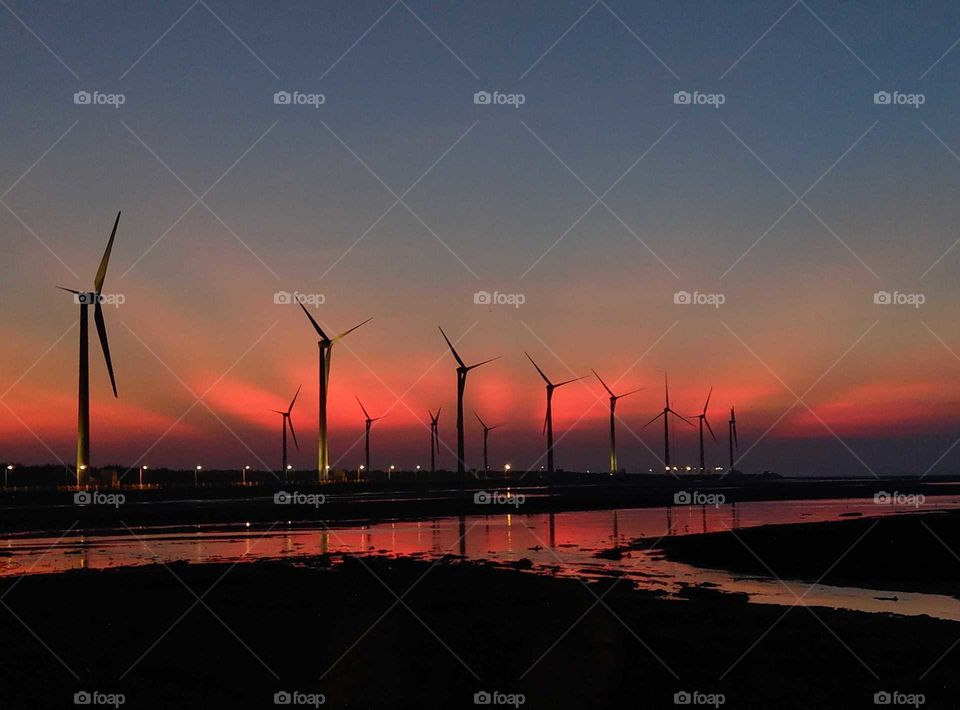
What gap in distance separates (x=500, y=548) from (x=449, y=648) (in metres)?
24.1

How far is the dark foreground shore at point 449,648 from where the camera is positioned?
15.5 m

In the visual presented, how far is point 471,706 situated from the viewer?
48.4 feet

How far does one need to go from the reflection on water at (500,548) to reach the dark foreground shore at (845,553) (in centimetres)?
191

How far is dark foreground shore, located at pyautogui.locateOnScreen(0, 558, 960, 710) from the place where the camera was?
15.5 metres

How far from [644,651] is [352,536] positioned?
114ft

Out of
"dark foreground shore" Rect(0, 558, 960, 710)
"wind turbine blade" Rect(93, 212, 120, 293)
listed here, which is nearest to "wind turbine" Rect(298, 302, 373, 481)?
"wind turbine blade" Rect(93, 212, 120, 293)

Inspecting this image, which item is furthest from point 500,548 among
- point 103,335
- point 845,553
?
point 103,335

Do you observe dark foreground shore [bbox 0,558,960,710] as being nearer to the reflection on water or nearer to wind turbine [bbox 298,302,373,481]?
the reflection on water

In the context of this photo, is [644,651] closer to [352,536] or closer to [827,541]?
[827,541]

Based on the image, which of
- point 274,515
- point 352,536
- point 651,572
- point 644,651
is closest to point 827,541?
point 651,572

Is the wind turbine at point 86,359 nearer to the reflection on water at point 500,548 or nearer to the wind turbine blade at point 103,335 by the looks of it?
the wind turbine blade at point 103,335

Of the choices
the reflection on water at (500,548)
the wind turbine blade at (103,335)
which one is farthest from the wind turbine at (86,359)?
the reflection on water at (500,548)

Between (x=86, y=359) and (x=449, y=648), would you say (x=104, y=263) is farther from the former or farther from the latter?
(x=449, y=648)

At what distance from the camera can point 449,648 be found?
1877 centimetres
